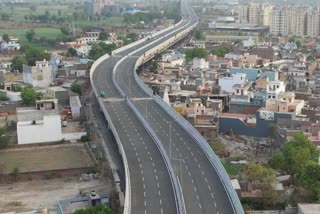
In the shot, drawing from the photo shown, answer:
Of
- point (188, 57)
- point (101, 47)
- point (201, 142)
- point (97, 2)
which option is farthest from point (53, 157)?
point (97, 2)

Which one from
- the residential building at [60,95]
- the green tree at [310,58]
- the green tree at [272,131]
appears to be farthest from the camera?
the green tree at [310,58]

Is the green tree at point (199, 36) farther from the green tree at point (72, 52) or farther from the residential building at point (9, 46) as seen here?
the residential building at point (9, 46)

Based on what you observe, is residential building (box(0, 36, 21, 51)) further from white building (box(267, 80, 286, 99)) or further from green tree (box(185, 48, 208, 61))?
white building (box(267, 80, 286, 99))

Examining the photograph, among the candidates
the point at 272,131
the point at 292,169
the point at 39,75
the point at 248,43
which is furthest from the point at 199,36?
the point at 292,169

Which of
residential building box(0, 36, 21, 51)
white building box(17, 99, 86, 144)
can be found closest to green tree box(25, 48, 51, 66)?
residential building box(0, 36, 21, 51)

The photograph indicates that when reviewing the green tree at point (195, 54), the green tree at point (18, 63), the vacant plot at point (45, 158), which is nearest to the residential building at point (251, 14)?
the green tree at point (195, 54)

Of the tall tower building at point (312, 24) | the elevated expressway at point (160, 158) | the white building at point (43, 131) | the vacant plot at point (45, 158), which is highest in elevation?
the tall tower building at point (312, 24)
